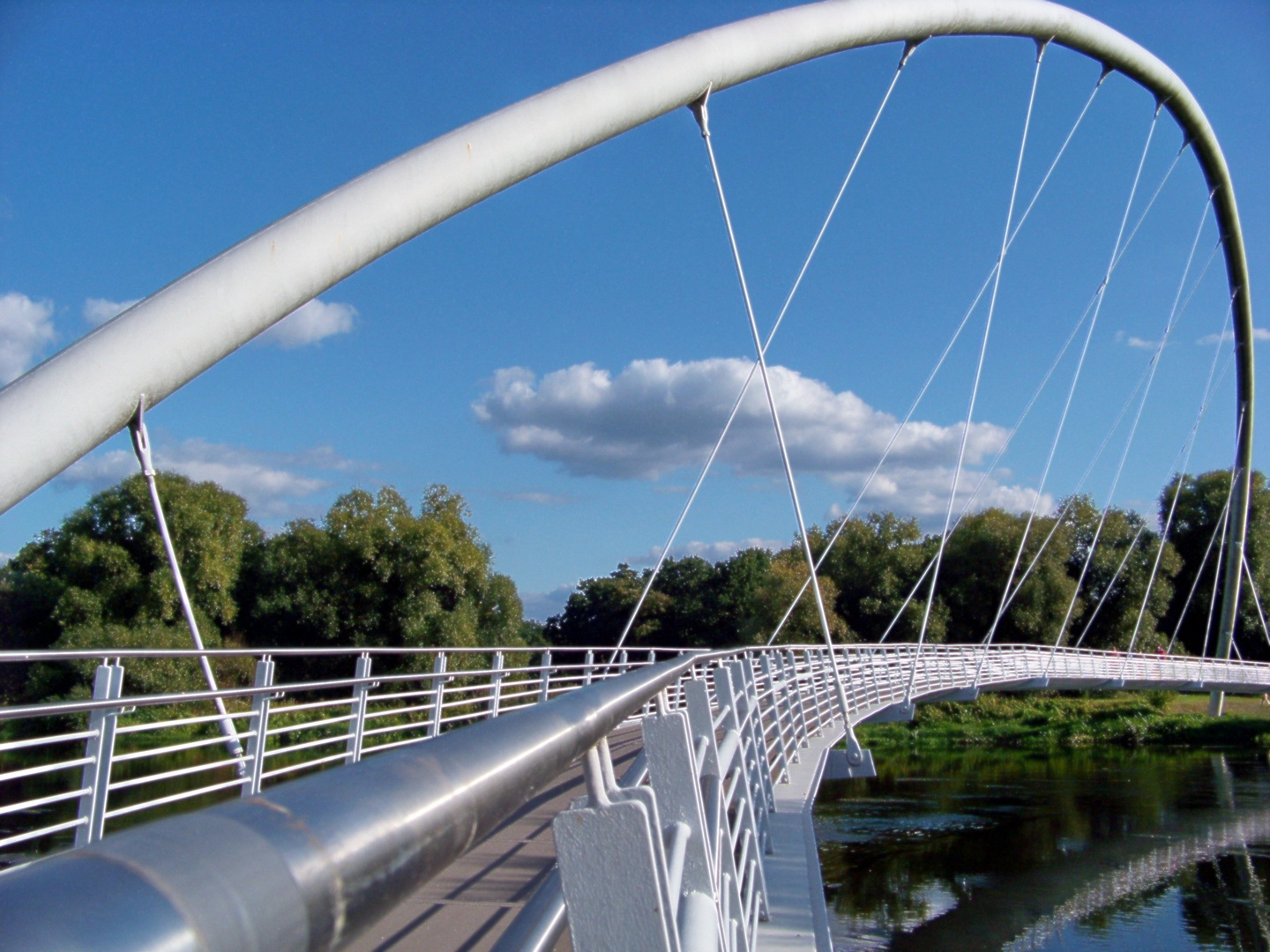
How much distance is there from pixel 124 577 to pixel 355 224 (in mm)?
34378

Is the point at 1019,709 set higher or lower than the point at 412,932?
lower

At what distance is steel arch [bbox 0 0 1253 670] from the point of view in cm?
493

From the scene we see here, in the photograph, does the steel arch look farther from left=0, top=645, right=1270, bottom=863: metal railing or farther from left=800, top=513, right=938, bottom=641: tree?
left=800, top=513, right=938, bottom=641: tree

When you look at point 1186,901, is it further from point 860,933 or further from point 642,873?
point 642,873

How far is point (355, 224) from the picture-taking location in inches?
256

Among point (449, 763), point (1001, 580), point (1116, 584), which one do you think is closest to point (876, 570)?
point (1001, 580)

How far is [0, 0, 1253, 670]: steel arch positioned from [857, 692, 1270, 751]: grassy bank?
28205 millimetres

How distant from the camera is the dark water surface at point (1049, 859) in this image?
15453 millimetres

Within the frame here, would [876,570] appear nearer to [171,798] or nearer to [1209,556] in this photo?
[1209,556]

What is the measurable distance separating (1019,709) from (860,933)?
27607 millimetres

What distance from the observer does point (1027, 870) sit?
62.5 ft

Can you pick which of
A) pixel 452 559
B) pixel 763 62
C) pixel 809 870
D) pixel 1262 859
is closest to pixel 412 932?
pixel 809 870

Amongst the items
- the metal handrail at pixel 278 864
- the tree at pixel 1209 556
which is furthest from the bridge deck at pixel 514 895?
the tree at pixel 1209 556

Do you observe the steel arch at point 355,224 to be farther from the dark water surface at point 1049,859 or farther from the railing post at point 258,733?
the dark water surface at point 1049,859
